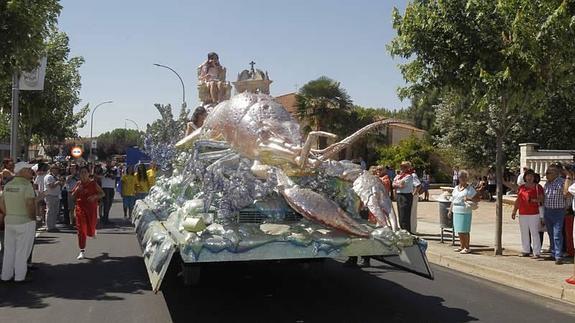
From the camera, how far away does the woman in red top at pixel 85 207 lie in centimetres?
965

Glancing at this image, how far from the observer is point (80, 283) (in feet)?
25.5

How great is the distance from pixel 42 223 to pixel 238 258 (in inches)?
436

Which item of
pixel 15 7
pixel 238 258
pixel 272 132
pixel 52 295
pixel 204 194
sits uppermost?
pixel 15 7

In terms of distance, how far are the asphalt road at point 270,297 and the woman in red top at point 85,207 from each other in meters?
0.61

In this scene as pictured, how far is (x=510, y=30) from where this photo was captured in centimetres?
919

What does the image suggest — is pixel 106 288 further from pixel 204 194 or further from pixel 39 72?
pixel 39 72

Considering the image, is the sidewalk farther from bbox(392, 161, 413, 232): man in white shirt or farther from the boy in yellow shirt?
the boy in yellow shirt

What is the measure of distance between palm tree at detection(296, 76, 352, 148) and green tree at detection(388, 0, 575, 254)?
75.0 ft

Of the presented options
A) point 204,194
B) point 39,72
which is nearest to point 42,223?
point 39,72

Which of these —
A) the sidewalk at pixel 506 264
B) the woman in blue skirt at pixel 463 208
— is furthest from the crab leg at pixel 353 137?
the woman in blue skirt at pixel 463 208

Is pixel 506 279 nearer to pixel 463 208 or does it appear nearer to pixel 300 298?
pixel 463 208

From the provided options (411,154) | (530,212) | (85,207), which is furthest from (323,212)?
(411,154)

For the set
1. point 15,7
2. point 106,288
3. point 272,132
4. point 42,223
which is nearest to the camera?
point 272,132

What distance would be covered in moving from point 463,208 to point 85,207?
21.7 ft
